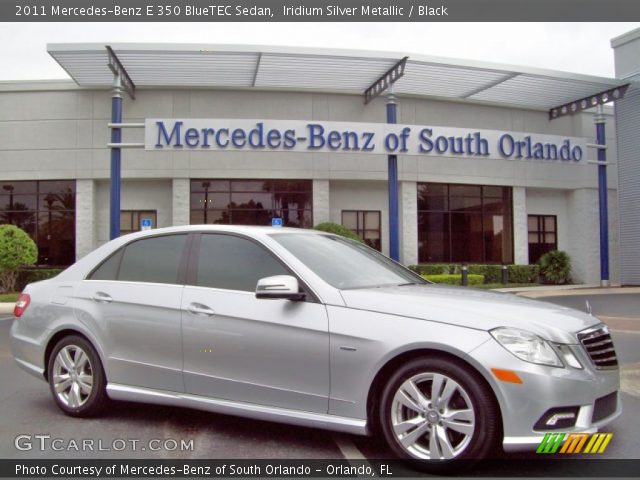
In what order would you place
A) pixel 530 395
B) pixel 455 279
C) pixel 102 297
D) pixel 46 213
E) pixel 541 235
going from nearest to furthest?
pixel 530 395, pixel 102 297, pixel 455 279, pixel 46 213, pixel 541 235

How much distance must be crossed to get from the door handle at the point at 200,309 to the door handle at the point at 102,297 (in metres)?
0.88

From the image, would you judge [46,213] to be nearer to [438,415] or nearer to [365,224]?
[365,224]

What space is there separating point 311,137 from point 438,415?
58.4ft

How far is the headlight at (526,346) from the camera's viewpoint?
3.46 meters

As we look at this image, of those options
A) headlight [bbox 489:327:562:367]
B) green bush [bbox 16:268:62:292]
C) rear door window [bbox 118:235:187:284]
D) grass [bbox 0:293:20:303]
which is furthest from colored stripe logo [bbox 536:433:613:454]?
green bush [bbox 16:268:62:292]

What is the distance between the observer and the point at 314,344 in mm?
3924

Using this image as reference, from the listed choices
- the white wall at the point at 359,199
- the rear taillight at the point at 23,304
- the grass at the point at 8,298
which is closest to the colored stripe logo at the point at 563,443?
the rear taillight at the point at 23,304

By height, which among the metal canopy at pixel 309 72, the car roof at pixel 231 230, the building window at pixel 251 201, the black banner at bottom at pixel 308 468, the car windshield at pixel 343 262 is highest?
the metal canopy at pixel 309 72

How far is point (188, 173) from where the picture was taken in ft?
74.6

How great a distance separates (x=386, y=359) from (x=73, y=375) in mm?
2834

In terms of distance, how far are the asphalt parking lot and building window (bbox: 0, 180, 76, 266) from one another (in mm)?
18693

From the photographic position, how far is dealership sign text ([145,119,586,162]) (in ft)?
66.3

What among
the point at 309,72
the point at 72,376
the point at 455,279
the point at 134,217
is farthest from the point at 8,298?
the point at 72,376

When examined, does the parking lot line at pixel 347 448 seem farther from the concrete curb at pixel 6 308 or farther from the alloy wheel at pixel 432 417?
the concrete curb at pixel 6 308
